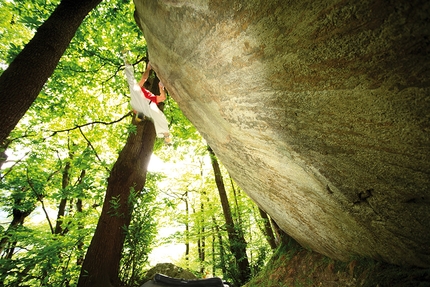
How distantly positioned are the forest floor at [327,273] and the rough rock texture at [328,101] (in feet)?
0.41

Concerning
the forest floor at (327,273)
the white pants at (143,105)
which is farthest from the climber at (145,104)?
the forest floor at (327,273)

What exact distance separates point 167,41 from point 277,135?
6.69 ft

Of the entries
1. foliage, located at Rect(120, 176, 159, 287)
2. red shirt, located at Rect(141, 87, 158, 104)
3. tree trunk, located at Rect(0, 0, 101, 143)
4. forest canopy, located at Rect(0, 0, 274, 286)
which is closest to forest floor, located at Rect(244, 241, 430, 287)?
foliage, located at Rect(120, 176, 159, 287)

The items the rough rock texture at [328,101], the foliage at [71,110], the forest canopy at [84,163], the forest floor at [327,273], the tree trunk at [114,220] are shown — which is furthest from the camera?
the foliage at [71,110]

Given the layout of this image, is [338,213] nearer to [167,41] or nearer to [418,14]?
[418,14]

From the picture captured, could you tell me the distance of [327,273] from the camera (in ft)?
9.70

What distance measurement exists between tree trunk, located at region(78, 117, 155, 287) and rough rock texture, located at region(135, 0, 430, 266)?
3.17 meters

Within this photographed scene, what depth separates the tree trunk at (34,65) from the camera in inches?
112

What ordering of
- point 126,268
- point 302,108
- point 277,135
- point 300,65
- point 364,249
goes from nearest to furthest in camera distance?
point 300,65 < point 302,108 < point 277,135 < point 364,249 < point 126,268

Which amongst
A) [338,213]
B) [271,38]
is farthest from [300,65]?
[338,213]

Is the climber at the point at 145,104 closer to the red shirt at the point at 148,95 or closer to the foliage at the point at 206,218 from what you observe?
the red shirt at the point at 148,95

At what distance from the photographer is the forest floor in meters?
1.93

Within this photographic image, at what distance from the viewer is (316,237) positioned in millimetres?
2916

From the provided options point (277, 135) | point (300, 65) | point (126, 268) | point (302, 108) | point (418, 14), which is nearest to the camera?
point (418, 14)
